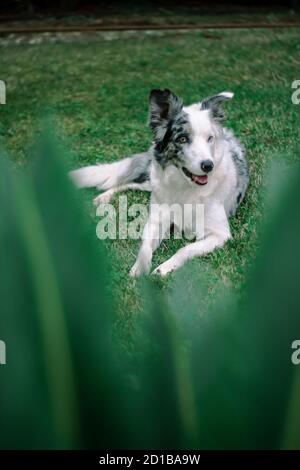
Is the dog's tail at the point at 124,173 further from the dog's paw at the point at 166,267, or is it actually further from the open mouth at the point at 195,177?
the dog's paw at the point at 166,267

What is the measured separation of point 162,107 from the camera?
403cm

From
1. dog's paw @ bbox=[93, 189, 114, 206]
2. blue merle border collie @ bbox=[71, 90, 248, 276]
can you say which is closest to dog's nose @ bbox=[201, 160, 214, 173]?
blue merle border collie @ bbox=[71, 90, 248, 276]

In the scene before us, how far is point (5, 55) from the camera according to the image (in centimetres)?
823

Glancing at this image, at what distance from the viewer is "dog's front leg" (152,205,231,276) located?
3566 mm

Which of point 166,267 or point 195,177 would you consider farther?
point 195,177

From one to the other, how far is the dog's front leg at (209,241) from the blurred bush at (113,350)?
284cm

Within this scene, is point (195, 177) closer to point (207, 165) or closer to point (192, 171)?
point (192, 171)

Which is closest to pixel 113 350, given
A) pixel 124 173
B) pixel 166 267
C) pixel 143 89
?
pixel 166 267

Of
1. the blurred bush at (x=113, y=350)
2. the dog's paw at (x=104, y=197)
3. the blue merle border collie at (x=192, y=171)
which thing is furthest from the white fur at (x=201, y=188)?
the blurred bush at (x=113, y=350)

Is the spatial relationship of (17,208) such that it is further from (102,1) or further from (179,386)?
(102,1)

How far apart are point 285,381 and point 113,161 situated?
4699mm

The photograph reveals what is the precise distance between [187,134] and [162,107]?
0.28m

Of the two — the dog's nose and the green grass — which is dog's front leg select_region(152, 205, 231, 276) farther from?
the dog's nose

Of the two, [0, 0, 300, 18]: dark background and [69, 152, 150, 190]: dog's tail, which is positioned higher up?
[0, 0, 300, 18]: dark background
